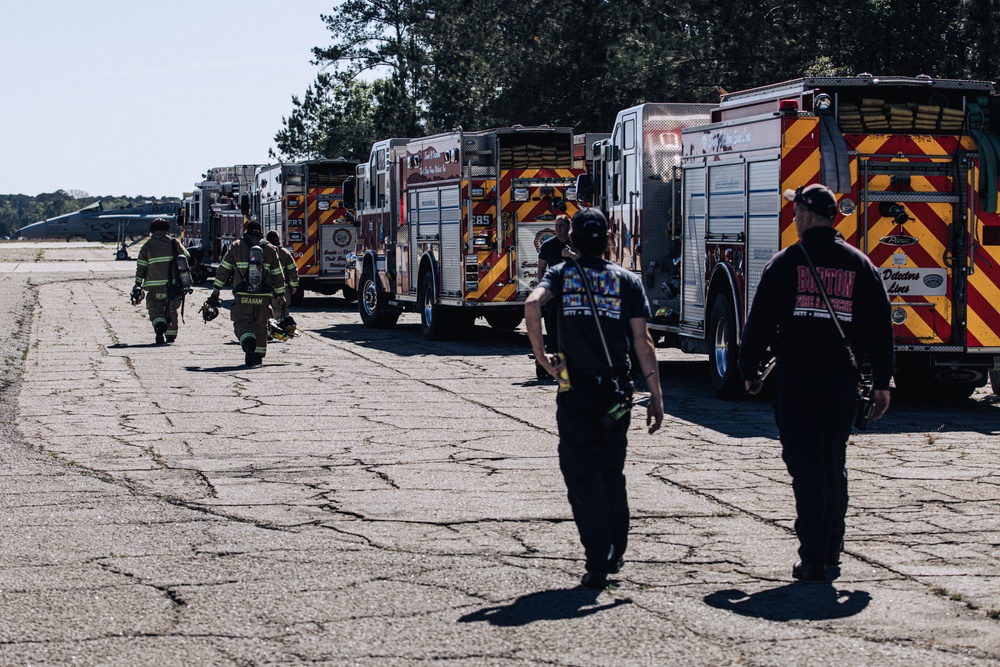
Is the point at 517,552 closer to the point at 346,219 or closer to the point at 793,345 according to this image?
the point at 793,345

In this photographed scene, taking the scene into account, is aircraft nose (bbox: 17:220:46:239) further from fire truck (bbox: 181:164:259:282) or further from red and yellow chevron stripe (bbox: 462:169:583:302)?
red and yellow chevron stripe (bbox: 462:169:583:302)

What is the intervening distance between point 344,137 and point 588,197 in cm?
5276

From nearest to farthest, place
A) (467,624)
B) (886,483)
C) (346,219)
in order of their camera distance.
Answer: (467,624), (886,483), (346,219)

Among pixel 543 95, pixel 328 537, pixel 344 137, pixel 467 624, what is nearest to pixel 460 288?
pixel 328 537

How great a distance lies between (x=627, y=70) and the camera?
35.1m

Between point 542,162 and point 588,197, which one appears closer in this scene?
point 588,197

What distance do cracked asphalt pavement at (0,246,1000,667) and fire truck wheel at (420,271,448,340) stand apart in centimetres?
737

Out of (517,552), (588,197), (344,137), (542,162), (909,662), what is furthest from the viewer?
(344,137)

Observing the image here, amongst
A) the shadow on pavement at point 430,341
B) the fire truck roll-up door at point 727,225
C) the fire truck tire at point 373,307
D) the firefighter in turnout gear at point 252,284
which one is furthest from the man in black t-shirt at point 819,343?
the fire truck tire at point 373,307

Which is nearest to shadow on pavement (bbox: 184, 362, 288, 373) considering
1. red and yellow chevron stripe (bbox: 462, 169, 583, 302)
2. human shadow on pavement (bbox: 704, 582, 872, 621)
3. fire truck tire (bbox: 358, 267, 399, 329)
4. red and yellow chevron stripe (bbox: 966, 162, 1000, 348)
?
red and yellow chevron stripe (bbox: 462, 169, 583, 302)

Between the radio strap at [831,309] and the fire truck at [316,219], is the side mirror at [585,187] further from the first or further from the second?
the fire truck at [316,219]

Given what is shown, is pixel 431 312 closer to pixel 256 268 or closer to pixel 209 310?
pixel 209 310

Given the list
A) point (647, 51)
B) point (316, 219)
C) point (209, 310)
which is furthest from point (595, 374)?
point (647, 51)

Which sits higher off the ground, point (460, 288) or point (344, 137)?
point (344, 137)
